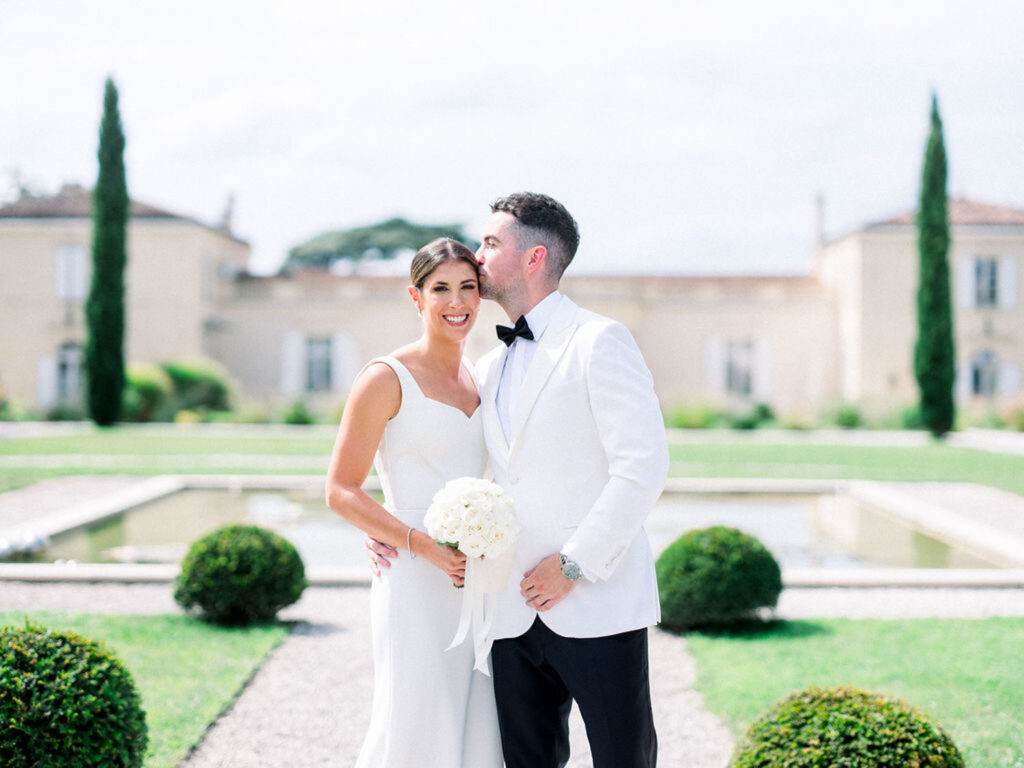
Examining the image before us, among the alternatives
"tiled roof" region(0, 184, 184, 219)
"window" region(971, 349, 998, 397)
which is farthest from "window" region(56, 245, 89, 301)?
"window" region(971, 349, 998, 397)

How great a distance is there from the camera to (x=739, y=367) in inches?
1072

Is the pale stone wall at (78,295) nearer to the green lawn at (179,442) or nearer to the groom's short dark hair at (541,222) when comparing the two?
the green lawn at (179,442)

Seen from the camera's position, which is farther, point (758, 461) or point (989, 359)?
point (989, 359)

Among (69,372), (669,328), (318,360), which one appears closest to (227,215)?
(318,360)

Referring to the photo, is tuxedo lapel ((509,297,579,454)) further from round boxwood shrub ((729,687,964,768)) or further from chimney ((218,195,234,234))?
chimney ((218,195,234,234))

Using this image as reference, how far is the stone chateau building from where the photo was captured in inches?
1038

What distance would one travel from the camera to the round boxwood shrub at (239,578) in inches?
218

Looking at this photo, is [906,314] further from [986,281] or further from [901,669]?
[901,669]

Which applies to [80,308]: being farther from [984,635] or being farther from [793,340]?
[984,635]

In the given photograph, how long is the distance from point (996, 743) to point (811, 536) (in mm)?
5455

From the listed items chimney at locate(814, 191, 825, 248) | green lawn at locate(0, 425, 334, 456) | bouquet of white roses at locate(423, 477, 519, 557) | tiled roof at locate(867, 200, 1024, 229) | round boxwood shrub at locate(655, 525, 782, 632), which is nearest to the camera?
bouquet of white roses at locate(423, 477, 519, 557)

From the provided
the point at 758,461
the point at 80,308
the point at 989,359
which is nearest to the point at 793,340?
the point at 989,359

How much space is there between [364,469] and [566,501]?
1.91 ft

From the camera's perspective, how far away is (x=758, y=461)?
16.0m
